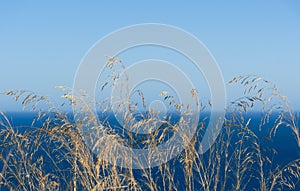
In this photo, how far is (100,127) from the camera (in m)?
2.43

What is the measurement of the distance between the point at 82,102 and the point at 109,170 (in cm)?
45

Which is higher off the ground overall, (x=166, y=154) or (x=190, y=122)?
(x=190, y=122)

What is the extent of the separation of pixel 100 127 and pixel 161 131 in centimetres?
38

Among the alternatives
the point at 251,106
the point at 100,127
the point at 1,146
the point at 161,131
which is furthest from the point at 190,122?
the point at 1,146

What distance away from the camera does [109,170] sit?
240cm

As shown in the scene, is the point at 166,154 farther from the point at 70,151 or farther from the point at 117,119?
the point at 70,151

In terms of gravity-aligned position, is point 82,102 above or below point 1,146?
above

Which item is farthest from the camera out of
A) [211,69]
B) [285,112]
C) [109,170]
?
[211,69]

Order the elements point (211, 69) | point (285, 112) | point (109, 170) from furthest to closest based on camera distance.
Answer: point (211, 69) → point (109, 170) → point (285, 112)

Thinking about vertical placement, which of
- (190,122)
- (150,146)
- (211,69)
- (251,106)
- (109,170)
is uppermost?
(211,69)

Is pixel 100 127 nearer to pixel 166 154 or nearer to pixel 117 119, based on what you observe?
pixel 117 119

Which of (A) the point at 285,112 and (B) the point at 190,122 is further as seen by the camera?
(B) the point at 190,122

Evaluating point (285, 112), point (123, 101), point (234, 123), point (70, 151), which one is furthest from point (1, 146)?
point (285, 112)

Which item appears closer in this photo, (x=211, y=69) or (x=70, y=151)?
(x=70, y=151)
